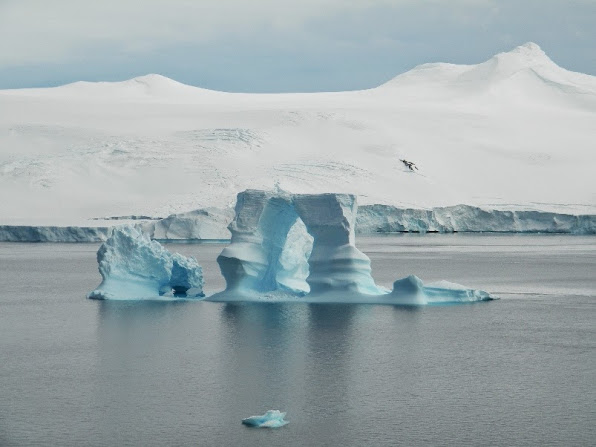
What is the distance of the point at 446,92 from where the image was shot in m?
98.6

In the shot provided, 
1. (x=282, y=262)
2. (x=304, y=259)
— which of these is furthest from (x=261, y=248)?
(x=304, y=259)

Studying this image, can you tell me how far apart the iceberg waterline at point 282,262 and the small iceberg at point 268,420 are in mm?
11069

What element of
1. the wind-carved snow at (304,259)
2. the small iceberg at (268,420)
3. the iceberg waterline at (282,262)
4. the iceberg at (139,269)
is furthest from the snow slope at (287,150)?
the small iceberg at (268,420)

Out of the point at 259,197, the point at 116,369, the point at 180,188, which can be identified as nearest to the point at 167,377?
the point at 116,369

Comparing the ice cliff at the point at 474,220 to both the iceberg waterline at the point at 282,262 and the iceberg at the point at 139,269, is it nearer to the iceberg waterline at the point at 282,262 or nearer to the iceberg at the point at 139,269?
the iceberg at the point at 139,269

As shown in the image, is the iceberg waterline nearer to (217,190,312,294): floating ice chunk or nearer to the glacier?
(217,190,312,294): floating ice chunk

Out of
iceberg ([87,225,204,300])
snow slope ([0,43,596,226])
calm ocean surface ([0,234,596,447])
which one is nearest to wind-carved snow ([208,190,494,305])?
calm ocean surface ([0,234,596,447])

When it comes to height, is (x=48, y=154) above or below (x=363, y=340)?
above

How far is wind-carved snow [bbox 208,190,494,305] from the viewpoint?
25.9m

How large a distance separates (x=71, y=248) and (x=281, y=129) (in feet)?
79.6

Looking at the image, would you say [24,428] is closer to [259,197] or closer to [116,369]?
[116,369]

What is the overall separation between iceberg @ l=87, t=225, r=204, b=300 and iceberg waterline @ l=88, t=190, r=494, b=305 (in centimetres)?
3

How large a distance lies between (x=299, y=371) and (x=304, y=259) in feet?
31.6

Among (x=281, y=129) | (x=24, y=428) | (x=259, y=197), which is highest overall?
(x=281, y=129)
